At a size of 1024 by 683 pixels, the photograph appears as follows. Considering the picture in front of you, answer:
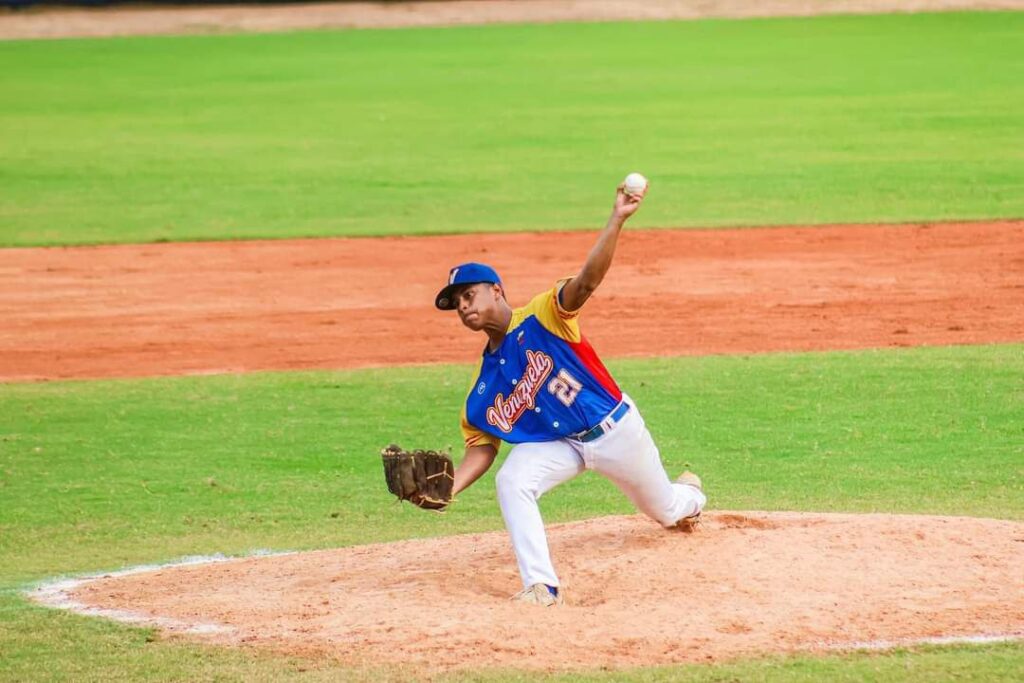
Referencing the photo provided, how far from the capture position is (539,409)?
22.3 ft

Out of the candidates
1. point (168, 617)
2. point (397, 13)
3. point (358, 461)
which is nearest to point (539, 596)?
point (168, 617)

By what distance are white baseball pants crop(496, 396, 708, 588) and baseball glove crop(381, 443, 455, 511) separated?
22 centimetres

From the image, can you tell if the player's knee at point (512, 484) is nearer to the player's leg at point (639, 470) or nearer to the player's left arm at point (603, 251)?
the player's leg at point (639, 470)

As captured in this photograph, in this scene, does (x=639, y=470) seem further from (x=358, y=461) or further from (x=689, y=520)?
(x=358, y=461)

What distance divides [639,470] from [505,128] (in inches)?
701

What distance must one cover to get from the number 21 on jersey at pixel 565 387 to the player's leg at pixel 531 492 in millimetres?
227

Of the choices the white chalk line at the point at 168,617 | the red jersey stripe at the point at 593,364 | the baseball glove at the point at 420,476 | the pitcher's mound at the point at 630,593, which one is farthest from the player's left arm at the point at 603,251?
the white chalk line at the point at 168,617

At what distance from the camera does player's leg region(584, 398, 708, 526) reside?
6820 mm

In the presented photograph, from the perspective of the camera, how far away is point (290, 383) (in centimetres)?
1199

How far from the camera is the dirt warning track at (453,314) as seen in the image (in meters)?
13.0

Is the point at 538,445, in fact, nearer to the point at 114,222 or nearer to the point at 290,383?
the point at 290,383

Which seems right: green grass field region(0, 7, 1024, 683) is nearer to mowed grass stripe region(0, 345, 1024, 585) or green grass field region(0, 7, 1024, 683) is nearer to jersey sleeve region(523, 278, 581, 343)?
mowed grass stripe region(0, 345, 1024, 585)

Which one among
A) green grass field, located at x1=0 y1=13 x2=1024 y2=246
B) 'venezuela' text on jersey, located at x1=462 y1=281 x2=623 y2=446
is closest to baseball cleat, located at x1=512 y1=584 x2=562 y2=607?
'venezuela' text on jersey, located at x1=462 y1=281 x2=623 y2=446

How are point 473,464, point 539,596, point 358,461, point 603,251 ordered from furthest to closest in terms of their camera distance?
point 358,461 < point 473,464 < point 539,596 < point 603,251
